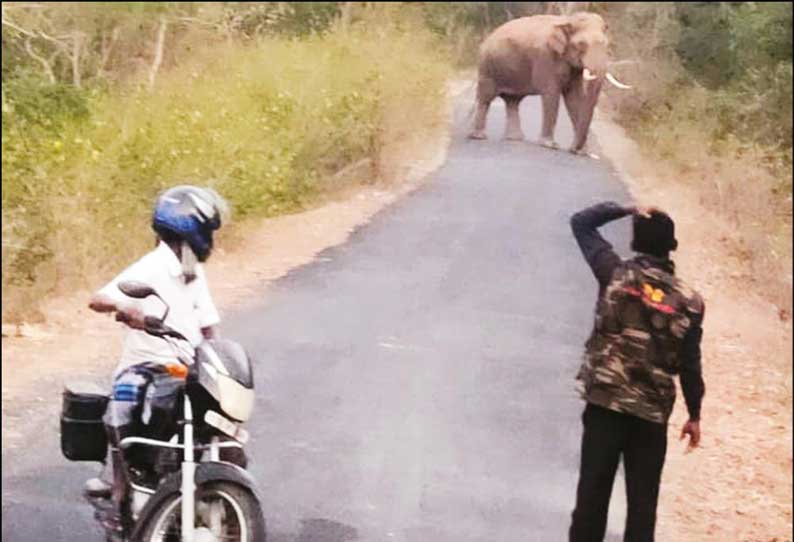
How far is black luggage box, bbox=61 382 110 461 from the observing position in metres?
3.05

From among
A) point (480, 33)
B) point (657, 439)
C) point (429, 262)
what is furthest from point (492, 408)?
point (657, 439)

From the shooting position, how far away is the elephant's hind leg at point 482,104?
4.05 meters

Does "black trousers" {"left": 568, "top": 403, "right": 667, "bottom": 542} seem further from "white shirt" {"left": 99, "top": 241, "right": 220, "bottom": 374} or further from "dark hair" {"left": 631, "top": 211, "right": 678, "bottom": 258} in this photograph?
"white shirt" {"left": 99, "top": 241, "right": 220, "bottom": 374}

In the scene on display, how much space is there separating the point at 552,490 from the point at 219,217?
1546mm

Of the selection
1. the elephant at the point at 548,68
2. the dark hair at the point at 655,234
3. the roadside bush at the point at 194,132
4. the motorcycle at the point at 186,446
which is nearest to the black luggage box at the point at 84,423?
the motorcycle at the point at 186,446

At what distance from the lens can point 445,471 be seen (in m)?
4.18

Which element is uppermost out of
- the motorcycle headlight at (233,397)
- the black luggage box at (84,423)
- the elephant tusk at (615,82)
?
the elephant tusk at (615,82)

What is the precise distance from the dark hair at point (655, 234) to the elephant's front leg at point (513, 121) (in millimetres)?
1163

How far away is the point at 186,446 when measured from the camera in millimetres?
2854

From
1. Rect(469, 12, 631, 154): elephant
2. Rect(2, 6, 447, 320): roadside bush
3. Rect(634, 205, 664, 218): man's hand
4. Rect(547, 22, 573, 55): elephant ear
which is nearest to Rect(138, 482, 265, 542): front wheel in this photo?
Rect(634, 205, 664, 218): man's hand

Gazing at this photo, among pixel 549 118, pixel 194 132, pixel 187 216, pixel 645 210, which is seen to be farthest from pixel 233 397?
pixel 549 118

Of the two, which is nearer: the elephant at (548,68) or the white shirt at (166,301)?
the white shirt at (166,301)

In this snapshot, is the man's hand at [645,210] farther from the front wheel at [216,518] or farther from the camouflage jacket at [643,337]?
the front wheel at [216,518]

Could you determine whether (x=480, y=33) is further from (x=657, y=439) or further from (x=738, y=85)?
(x=657, y=439)
